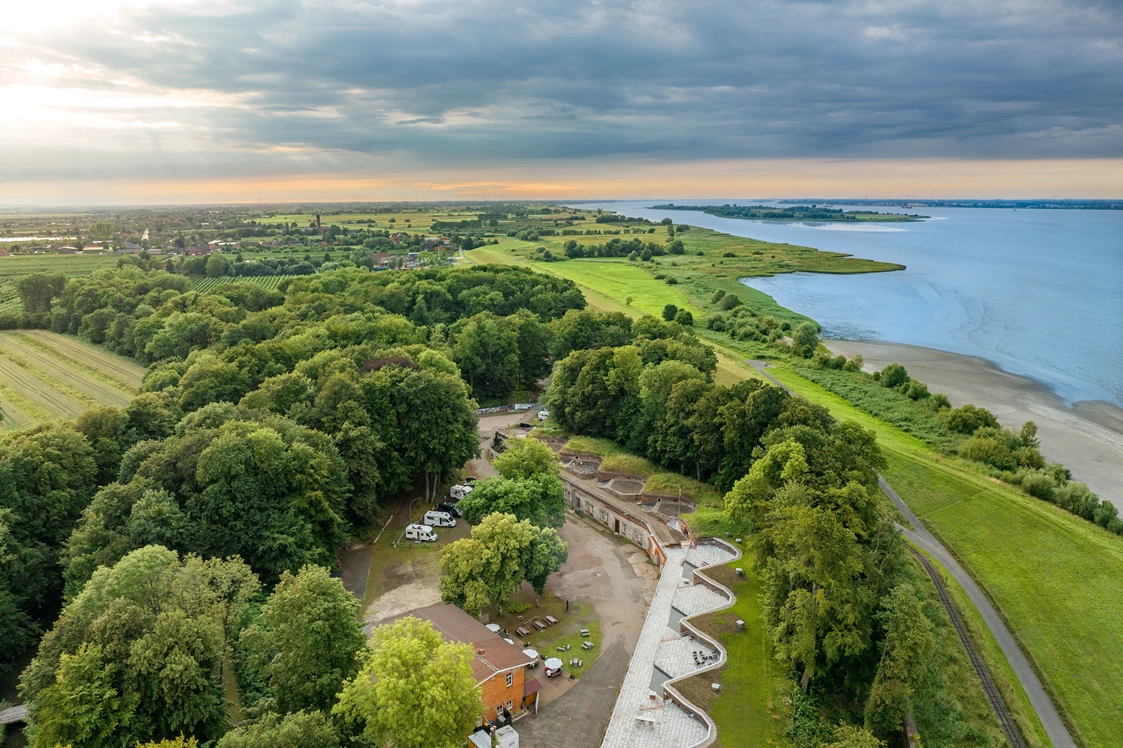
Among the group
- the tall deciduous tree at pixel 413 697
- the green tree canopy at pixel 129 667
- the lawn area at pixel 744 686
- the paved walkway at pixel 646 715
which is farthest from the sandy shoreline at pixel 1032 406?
the green tree canopy at pixel 129 667

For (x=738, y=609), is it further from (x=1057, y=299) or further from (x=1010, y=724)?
(x=1057, y=299)

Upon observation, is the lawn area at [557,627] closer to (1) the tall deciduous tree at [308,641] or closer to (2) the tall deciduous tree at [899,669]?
(1) the tall deciduous tree at [308,641]

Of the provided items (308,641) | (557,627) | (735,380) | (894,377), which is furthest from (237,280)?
(308,641)

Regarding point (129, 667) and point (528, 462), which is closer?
point (129, 667)

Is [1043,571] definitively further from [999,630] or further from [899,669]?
[899,669]

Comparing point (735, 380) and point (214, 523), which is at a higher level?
point (214, 523)
